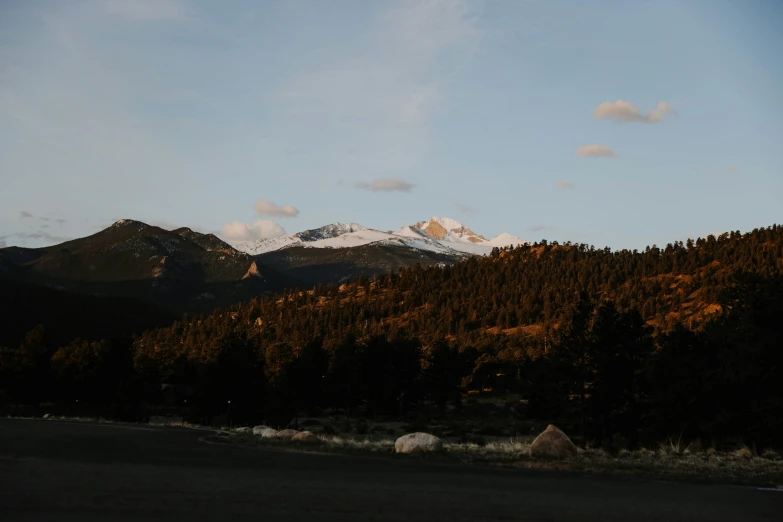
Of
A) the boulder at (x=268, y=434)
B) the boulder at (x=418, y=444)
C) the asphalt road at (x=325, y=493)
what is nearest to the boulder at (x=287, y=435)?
the boulder at (x=268, y=434)

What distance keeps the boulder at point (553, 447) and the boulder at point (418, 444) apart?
4.18m

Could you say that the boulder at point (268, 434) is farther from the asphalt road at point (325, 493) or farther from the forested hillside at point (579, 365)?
the forested hillside at point (579, 365)

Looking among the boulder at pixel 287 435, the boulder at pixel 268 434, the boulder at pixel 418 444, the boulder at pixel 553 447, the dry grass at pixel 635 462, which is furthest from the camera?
the boulder at pixel 268 434

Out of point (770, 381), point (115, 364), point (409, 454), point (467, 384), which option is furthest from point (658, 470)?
point (467, 384)

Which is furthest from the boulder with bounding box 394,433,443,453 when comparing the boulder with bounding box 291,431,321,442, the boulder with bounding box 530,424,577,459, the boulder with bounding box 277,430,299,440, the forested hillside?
the forested hillside

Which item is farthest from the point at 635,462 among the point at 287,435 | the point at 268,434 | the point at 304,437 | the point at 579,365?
the point at 579,365

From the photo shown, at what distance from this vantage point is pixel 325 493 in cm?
1681

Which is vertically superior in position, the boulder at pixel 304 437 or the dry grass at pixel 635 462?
the dry grass at pixel 635 462

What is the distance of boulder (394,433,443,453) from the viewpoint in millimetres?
30844

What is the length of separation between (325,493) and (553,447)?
15.2 m

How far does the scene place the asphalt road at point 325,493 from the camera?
45.2ft

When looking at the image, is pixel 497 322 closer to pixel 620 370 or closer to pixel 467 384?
pixel 467 384

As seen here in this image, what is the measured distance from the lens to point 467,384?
129500 mm

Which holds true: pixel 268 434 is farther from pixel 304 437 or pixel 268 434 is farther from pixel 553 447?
pixel 553 447
